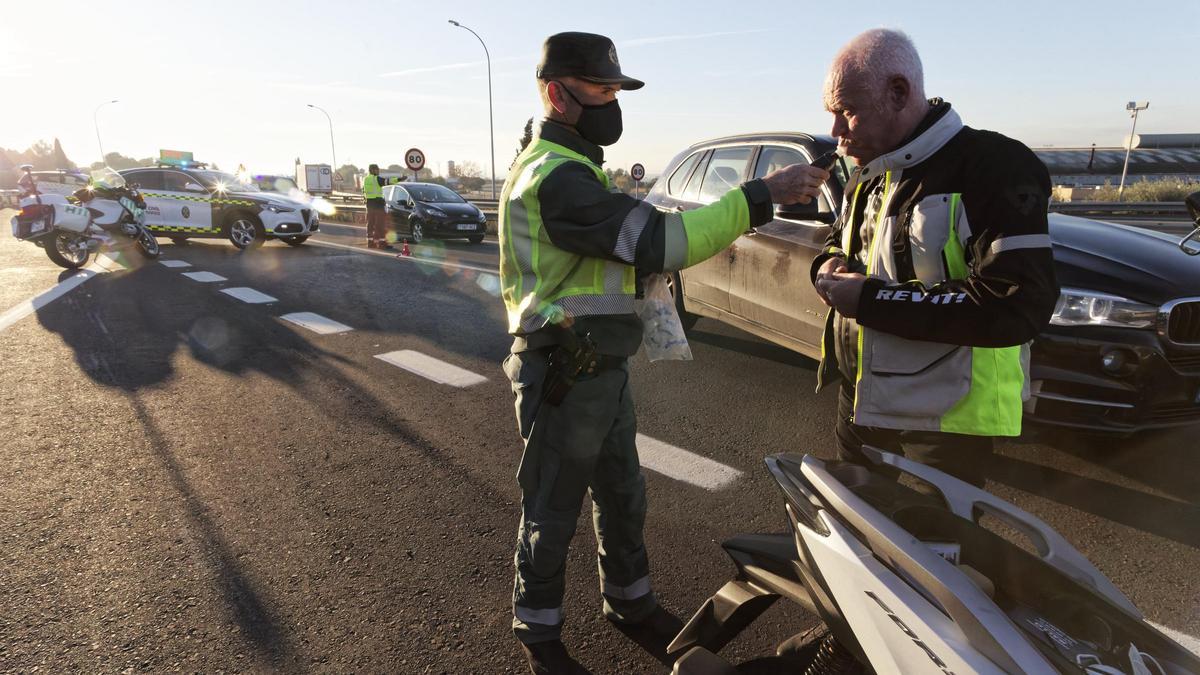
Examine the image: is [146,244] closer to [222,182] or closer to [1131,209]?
[222,182]

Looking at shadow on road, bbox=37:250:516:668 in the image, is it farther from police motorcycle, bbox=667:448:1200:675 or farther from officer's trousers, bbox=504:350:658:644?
police motorcycle, bbox=667:448:1200:675

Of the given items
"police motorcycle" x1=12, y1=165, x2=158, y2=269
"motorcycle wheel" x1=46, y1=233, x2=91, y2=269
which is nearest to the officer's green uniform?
"police motorcycle" x1=12, y1=165, x2=158, y2=269

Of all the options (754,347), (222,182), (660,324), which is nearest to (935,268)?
(660,324)

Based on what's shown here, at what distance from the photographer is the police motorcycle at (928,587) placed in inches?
42.0

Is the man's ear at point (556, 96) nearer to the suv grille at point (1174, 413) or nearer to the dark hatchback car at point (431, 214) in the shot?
the suv grille at point (1174, 413)

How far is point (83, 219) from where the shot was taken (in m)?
11.1

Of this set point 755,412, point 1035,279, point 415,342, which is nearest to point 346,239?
point 415,342

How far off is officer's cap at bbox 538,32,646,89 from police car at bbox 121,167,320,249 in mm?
13527

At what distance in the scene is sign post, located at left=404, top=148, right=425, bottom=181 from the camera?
64.8 ft

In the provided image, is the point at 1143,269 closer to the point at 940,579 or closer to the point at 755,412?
the point at 755,412

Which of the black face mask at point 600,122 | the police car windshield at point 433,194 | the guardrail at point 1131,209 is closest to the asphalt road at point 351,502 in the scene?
the black face mask at point 600,122

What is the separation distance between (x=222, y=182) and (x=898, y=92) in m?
15.0

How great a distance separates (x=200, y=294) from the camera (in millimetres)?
8711

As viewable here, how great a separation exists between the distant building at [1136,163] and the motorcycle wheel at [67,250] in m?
39.9
